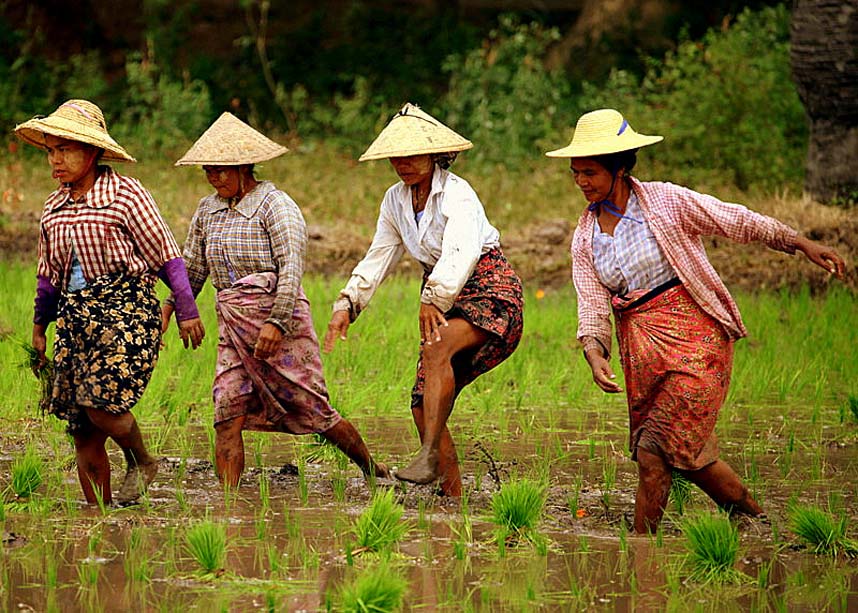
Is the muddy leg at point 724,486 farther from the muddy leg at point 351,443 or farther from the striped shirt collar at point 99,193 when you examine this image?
the striped shirt collar at point 99,193

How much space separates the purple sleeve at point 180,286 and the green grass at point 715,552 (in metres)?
2.01

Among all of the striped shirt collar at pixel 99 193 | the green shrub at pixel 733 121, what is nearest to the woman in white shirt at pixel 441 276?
the striped shirt collar at pixel 99 193

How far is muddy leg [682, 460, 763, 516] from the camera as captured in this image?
4.64 metres

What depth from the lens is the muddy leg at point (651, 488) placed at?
15.2 ft

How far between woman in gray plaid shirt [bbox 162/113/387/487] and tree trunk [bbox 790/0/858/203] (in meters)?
6.30

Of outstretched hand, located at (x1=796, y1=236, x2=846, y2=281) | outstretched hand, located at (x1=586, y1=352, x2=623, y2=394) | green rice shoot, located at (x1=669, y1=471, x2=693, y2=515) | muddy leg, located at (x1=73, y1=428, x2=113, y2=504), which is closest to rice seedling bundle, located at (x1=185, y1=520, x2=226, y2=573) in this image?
muddy leg, located at (x1=73, y1=428, x2=113, y2=504)

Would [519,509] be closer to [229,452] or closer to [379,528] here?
[379,528]

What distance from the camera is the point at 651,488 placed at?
4625mm

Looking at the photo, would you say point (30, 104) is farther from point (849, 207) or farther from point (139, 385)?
point (139, 385)

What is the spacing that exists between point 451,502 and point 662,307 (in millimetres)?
1182

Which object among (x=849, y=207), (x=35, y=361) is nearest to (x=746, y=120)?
(x=849, y=207)

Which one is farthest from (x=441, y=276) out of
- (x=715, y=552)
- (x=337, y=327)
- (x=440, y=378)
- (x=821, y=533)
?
(x=821, y=533)

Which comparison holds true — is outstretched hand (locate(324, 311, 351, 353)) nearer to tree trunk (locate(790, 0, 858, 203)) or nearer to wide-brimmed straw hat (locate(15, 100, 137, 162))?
wide-brimmed straw hat (locate(15, 100, 137, 162))

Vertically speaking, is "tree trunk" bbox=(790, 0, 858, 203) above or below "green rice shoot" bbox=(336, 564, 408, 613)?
above
